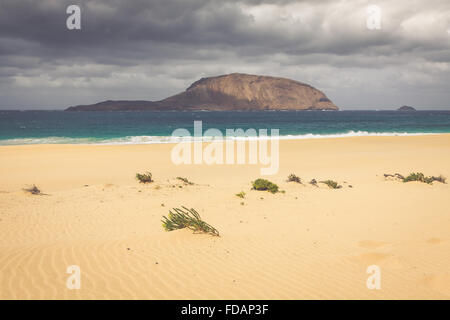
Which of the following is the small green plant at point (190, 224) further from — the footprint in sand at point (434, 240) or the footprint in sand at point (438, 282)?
the footprint in sand at point (434, 240)

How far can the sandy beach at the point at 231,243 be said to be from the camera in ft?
15.9

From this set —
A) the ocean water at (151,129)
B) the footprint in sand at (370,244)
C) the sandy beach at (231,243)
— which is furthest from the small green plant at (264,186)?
the ocean water at (151,129)

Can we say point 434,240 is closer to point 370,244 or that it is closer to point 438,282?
point 370,244

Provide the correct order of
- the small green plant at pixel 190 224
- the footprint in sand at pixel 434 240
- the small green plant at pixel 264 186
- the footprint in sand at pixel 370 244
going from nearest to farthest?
the footprint in sand at pixel 370 244 < the footprint in sand at pixel 434 240 < the small green plant at pixel 190 224 < the small green plant at pixel 264 186

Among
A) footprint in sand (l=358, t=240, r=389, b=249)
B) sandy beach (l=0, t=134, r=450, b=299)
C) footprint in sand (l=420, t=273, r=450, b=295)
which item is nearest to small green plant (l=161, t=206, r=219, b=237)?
sandy beach (l=0, t=134, r=450, b=299)

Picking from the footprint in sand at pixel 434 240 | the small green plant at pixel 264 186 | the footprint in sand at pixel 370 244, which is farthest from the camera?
the small green plant at pixel 264 186

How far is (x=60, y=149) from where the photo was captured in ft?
92.4

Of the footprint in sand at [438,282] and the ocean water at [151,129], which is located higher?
the ocean water at [151,129]

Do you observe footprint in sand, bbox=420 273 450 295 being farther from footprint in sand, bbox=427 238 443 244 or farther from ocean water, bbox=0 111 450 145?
ocean water, bbox=0 111 450 145

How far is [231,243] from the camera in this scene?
21.9 ft

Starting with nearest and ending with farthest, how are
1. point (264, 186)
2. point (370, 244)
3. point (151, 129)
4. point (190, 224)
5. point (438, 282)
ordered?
point (438, 282)
point (370, 244)
point (190, 224)
point (264, 186)
point (151, 129)

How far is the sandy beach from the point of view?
483cm

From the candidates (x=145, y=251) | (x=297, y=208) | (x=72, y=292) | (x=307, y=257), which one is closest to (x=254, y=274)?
(x=307, y=257)

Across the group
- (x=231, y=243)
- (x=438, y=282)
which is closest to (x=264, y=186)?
(x=231, y=243)
